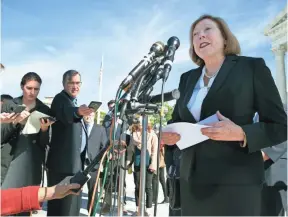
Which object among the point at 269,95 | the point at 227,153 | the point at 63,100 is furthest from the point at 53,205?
the point at 269,95

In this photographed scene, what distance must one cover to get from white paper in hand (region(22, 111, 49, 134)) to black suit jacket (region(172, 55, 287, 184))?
6.46 feet

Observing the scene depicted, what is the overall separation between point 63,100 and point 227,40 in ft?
7.31

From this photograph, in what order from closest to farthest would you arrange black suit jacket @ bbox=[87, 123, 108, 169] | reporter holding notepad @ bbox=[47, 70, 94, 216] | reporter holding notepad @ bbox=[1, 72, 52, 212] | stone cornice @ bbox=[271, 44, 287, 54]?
reporter holding notepad @ bbox=[1, 72, 52, 212], reporter holding notepad @ bbox=[47, 70, 94, 216], black suit jacket @ bbox=[87, 123, 108, 169], stone cornice @ bbox=[271, 44, 287, 54]

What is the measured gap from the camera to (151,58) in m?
2.03

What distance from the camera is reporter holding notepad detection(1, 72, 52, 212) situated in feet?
10.4

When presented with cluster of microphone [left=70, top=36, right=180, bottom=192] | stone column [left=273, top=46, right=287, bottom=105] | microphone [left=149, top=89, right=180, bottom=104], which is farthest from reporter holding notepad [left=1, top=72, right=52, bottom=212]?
stone column [left=273, top=46, right=287, bottom=105]

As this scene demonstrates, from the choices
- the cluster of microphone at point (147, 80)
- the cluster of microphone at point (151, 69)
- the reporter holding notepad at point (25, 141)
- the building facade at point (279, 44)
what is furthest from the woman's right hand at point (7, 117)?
the building facade at point (279, 44)

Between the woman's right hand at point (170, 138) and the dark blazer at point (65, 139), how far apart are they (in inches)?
67.9

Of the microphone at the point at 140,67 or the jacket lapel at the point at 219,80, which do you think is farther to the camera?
the microphone at the point at 140,67

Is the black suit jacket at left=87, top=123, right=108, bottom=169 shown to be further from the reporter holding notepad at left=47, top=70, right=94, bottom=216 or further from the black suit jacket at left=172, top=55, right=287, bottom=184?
the black suit jacket at left=172, top=55, right=287, bottom=184

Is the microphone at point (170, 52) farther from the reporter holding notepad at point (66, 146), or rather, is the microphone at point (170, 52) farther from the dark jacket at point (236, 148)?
the reporter holding notepad at point (66, 146)

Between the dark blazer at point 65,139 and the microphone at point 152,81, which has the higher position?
the microphone at point 152,81

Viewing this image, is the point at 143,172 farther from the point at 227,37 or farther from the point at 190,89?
the point at 227,37

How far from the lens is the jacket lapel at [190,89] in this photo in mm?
1827
